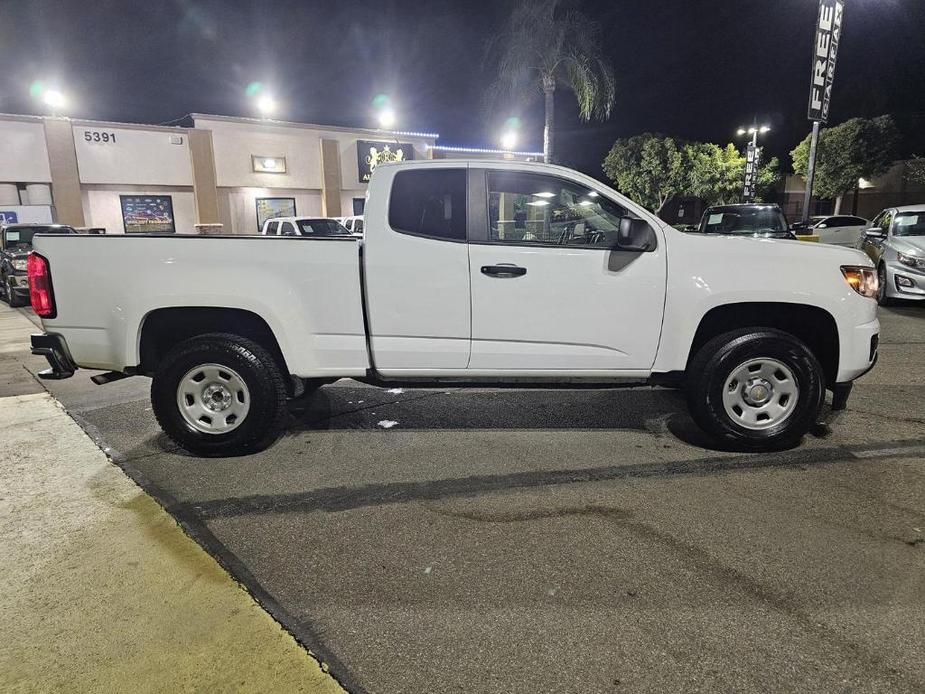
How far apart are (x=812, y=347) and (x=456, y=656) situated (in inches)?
145

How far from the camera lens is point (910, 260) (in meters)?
10.5

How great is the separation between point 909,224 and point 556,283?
1000 centimetres

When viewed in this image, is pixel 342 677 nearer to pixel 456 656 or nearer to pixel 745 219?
pixel 456 656

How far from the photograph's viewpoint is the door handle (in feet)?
13.9

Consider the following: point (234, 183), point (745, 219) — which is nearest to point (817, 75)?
point (745, 219)

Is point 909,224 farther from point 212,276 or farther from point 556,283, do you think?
point 212,276

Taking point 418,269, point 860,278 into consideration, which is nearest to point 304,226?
point 418,269

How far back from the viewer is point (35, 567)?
10.2 ft

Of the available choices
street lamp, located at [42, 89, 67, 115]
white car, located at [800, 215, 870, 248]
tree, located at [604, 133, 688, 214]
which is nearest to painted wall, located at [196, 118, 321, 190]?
street lamp, located at [42, 89, 67, 115]

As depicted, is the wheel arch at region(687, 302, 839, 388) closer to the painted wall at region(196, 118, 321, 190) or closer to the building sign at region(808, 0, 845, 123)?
the building sign at region(808, 0, 845, 123)

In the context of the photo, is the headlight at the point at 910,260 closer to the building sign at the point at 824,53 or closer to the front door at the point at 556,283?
the building sign at the point at 824,53

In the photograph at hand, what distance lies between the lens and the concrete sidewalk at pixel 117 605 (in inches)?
92.2

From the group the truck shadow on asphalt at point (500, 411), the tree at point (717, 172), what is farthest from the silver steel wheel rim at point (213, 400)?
the tree at point (717, 172)

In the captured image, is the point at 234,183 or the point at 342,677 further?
the point at 234,183
